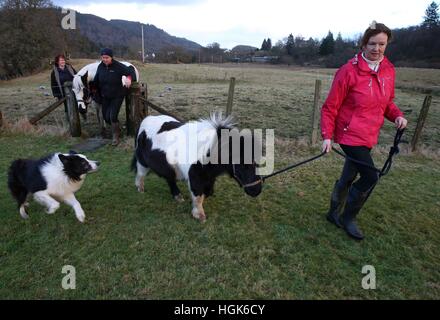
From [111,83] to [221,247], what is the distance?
4808 mm

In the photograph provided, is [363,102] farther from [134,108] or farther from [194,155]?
[134,108]

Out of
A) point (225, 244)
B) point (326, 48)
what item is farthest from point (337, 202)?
point (326, 48)

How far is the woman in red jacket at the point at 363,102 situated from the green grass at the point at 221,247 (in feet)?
3.03

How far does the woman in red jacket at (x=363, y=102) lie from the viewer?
10.8 ft

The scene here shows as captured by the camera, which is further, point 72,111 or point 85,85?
point 72,111

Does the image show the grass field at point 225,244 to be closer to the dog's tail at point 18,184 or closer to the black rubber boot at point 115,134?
the dog's tail at point 18,184

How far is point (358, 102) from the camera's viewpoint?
11.1 feet

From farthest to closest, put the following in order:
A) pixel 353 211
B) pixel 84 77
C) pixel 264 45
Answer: pixel 264 45, pixel 84 77, pixel 353 211

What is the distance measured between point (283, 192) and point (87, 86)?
5533 millimetres

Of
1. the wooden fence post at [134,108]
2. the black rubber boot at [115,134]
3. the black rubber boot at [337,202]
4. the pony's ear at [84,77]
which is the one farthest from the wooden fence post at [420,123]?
the pony's ear at [84,77]

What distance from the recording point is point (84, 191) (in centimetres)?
511

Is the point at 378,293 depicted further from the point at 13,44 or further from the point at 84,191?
the point at 13,44

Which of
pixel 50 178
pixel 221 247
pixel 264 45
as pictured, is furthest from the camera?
pixel 264 45
